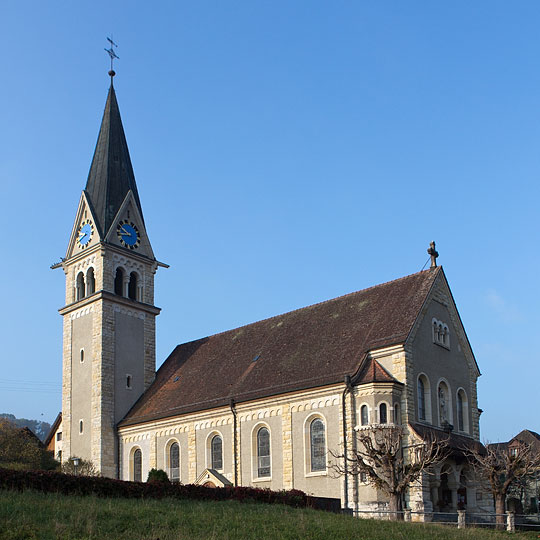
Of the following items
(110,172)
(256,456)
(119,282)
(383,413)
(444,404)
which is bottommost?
(256,456)

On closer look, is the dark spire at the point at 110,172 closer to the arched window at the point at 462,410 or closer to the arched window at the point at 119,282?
the arched window at the point at 119,282

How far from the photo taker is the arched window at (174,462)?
1773 inches

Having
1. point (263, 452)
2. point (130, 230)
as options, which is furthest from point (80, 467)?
point (130, 230)

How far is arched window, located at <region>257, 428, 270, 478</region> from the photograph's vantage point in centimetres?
4016

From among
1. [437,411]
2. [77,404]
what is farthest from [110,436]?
[437,411]

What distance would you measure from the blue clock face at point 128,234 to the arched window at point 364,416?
24007mm

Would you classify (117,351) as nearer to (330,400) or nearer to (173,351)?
(173,351)

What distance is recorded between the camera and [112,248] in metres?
52.3

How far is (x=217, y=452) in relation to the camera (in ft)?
141

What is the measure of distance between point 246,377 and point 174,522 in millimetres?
21044

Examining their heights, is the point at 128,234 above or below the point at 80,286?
above

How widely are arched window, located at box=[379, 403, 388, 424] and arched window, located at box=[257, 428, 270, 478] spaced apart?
7340 mm

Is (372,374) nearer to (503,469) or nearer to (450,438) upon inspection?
(450,438)

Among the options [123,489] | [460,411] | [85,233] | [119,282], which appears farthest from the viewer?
[85,233]
